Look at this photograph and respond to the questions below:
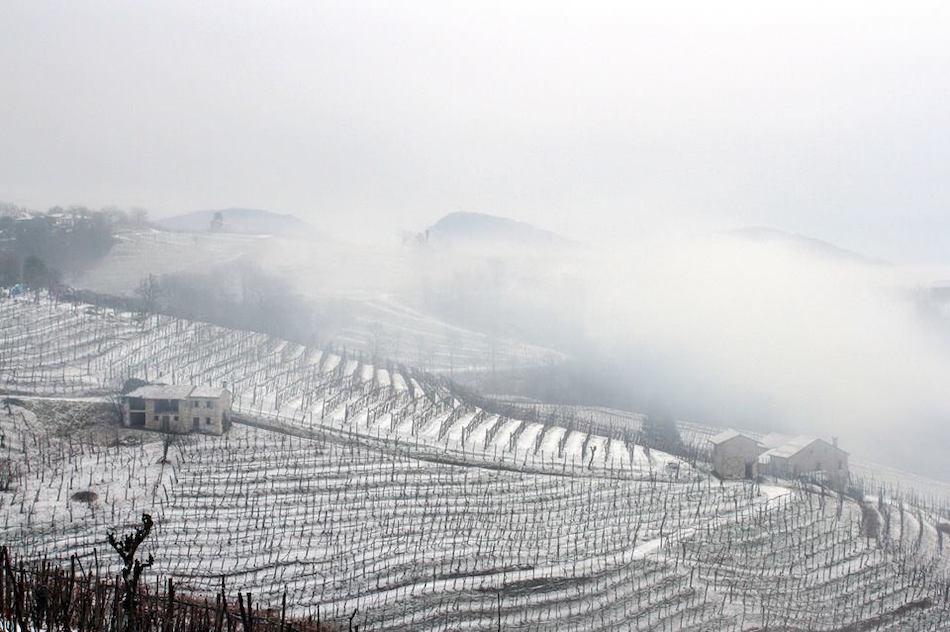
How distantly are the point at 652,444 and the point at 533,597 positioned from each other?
100ft

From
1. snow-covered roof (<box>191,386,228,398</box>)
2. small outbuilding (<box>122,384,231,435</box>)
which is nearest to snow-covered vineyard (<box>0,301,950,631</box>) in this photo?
small outbuilding (<box>122,384,231,435</box>)

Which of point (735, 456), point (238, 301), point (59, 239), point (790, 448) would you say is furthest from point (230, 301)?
point (790, 448)

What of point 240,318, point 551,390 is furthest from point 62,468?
point 551,390

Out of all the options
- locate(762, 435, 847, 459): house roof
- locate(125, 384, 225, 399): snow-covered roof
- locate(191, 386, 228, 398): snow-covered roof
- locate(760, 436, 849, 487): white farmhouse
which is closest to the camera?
locate(191, 386, 228, 398): snow-covered roof

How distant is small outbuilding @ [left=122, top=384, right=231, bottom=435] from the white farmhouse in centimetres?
3556

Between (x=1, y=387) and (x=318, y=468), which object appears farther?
(x=1, y=387)

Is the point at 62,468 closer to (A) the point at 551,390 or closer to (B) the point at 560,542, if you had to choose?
(B) the point at 560,542

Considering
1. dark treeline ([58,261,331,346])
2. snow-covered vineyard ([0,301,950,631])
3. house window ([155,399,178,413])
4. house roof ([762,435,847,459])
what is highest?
dark treeline ([58,261,331,346])

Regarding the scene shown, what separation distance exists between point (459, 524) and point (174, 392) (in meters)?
22.4

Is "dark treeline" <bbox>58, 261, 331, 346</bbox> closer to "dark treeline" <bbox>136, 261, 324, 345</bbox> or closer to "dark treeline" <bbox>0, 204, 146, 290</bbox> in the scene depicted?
"dark treeline" <bbox>136, 261, 324, 345</bbox>

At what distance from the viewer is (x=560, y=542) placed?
38719 millimetres

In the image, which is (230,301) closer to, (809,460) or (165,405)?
(165,405)

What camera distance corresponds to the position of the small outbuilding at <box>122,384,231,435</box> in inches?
2068

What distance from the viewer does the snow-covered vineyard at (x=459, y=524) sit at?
33344mm
